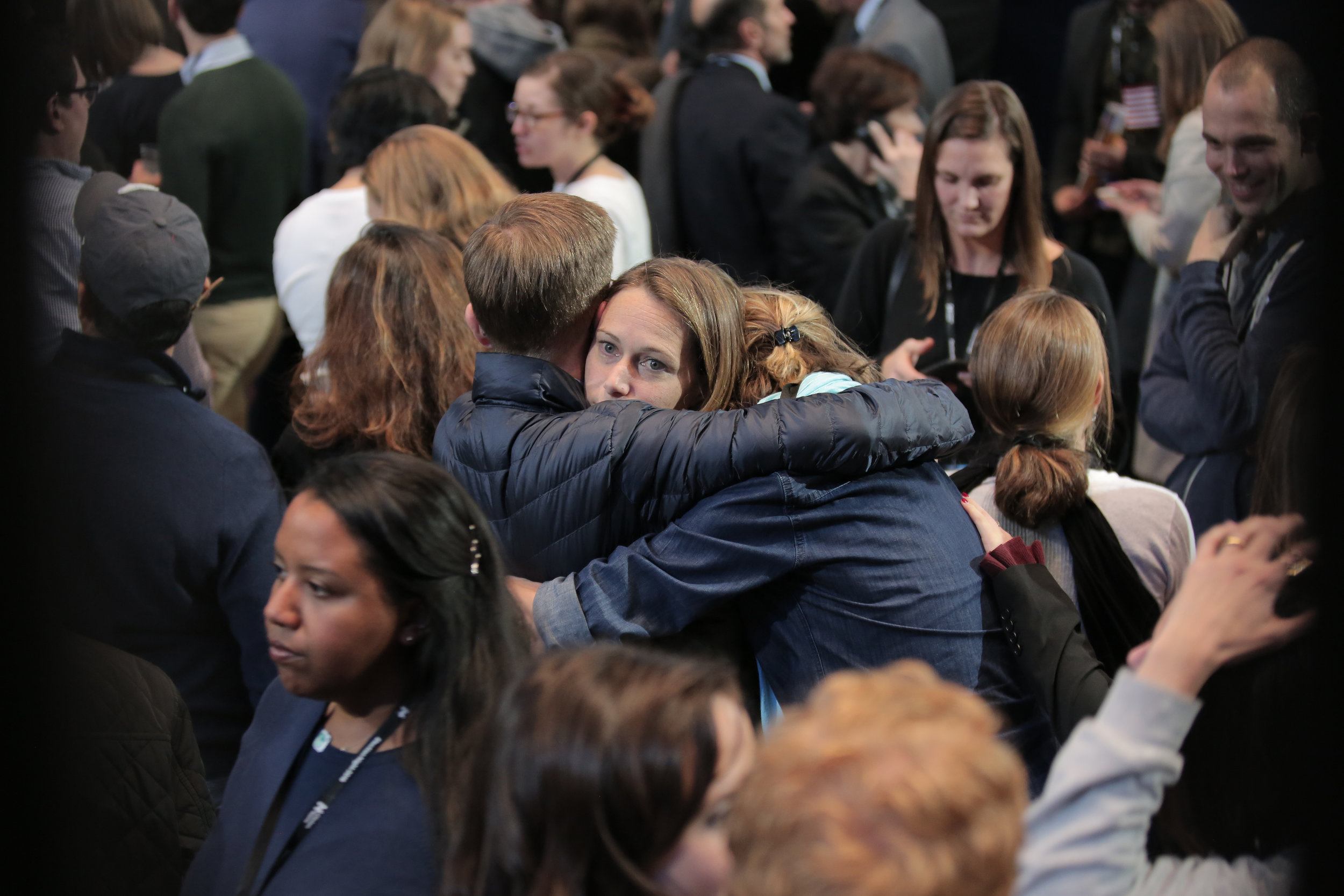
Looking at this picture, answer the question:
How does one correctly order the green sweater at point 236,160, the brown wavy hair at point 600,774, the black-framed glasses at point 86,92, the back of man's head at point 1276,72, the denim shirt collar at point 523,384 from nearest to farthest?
the brown wavy hair at point 600,774, the denim shirt collar at point 523,384, the back of man's head at point 1276,72, the black-framed glasses at point 86,92, the green sweater at point 236,160

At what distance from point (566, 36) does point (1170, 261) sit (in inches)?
135

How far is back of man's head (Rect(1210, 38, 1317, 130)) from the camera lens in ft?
7.56

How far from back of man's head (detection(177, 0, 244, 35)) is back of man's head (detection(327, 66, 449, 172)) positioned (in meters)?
0.44

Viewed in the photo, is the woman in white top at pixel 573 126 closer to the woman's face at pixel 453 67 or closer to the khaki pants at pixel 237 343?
the woman's face at pixel 453 67

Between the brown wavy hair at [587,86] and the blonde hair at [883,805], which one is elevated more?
the blonde hair at [883,805]

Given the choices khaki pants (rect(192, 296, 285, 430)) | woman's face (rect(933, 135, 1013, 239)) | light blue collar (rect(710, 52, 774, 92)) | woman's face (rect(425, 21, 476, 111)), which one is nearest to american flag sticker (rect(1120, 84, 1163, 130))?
woman's face (rect(933, 135, 1013, 239))

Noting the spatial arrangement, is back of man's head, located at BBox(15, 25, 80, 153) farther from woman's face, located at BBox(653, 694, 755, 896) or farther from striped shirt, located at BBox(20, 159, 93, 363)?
woman's face, located at BBox(653, 694, 755, 896)

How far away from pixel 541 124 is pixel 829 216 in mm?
1041

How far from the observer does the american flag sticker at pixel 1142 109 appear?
395cm

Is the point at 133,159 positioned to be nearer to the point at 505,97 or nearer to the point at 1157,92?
the point at 505,97

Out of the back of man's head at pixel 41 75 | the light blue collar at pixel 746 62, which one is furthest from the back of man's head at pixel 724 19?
the back of man's head at pixel 41 75

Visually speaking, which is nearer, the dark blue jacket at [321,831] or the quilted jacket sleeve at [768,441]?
the dark blue jacket at [321,831]

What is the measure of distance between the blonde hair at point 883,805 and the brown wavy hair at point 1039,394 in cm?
104

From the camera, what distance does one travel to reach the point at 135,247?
2361 millimetres
